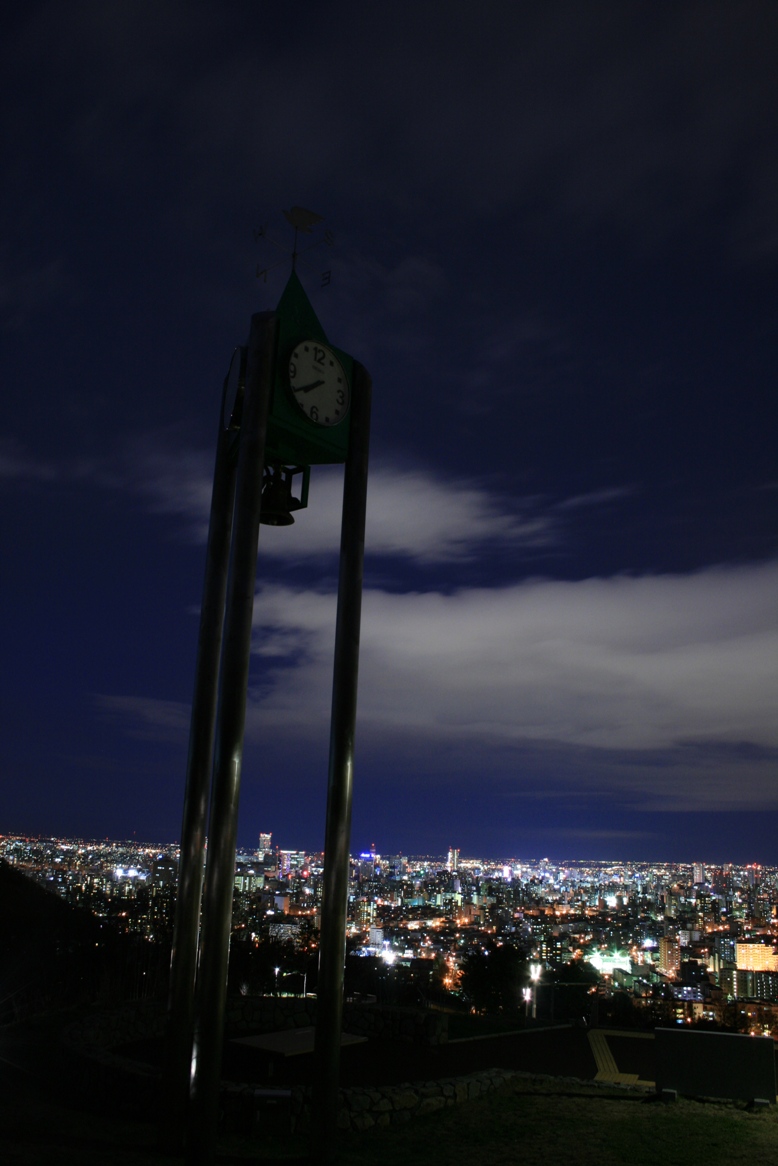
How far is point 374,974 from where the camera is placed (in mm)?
15336

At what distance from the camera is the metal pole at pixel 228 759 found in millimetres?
5590

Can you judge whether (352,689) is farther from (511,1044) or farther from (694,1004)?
(694,1004)

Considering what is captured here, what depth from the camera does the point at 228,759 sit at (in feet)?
19.8

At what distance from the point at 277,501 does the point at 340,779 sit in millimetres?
2559

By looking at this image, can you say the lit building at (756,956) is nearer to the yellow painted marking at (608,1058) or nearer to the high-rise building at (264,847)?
the yellow painted marking at (608,1058)

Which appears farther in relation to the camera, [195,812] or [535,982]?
[535,982]

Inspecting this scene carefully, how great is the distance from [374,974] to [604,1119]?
8552 mm

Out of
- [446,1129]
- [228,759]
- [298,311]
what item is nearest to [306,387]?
[298,311]

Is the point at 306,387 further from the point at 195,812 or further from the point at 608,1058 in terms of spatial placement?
the point at 608,1058

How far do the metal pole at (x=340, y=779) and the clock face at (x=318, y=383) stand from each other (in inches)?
8.4

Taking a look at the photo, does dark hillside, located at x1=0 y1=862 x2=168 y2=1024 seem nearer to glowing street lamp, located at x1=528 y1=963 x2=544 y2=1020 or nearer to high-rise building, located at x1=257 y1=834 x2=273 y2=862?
glowing street lamp, located at x1=528 y1=963 x2=544 y2=1020

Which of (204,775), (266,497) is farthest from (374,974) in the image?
(266,497)

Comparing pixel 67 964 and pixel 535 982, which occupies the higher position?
pixel 67 964

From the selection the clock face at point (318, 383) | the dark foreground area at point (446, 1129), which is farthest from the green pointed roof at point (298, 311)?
the dark foreground area at point (446, 1129)
